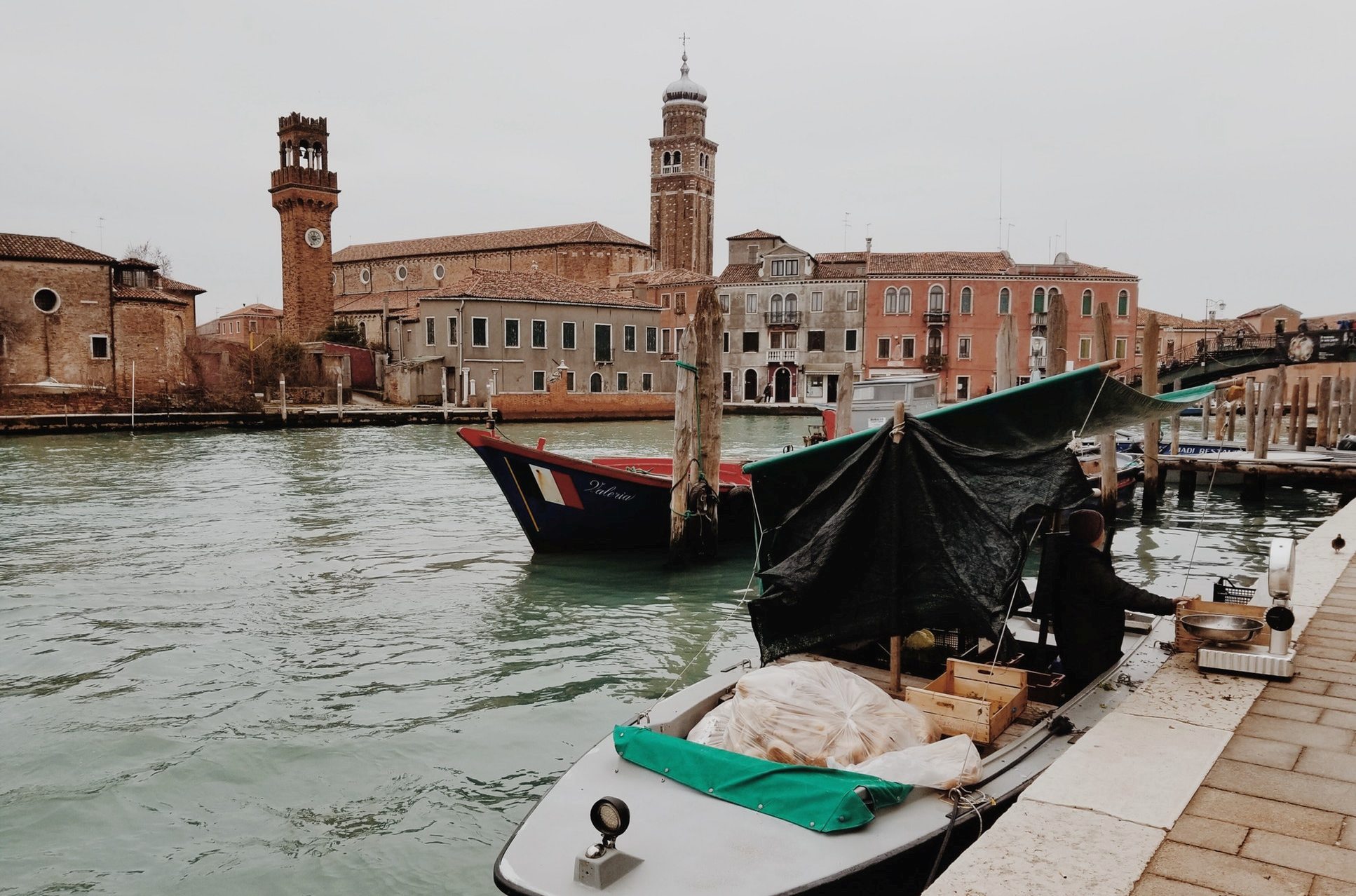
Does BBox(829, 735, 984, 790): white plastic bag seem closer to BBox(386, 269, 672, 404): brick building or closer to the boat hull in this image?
the boat hull

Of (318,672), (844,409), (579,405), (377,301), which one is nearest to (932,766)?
(318,672)

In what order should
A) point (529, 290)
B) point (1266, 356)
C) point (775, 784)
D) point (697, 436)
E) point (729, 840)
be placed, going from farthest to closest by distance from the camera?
point (529, 290)
point (1266, 356)
point (697, 436)
point (775, 784)
point (729, 840)

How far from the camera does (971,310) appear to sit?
1668 inches

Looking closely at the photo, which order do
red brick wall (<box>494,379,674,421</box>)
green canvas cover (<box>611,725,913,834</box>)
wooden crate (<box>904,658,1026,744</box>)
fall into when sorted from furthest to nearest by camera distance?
red brick wall (<box>494,379,674,421</box>)
wooden crate (<box>904,658,1026,744</box>)
green canvas cover (<box>611,725,913,834</box>)

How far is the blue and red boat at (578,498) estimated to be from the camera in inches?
427

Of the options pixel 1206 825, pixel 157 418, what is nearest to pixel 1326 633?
pixel 1206 825

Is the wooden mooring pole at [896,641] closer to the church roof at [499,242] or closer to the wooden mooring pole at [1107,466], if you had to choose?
the wooden mooring pole at [1107,466]

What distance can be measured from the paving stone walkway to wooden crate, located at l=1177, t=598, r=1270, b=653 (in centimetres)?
44

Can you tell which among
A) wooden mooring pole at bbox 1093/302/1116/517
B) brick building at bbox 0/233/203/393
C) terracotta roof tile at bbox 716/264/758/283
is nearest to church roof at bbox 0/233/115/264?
brick building at bbox 0/233/203/393

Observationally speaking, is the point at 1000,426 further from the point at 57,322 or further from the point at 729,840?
the point at 57,322

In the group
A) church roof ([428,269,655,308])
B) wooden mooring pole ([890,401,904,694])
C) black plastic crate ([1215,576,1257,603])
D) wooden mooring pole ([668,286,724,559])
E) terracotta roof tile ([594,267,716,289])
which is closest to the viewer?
wooden mooring pole ([890,401,904,694])

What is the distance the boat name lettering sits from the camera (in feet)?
36.2

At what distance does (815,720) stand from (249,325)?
65.5 m

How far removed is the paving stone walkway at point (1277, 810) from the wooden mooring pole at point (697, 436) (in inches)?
266
